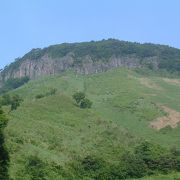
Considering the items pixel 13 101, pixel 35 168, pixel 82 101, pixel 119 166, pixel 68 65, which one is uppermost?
pixel 68 65

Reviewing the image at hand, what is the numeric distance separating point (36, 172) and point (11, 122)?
57.6 feet

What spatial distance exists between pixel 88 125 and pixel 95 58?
296 feet

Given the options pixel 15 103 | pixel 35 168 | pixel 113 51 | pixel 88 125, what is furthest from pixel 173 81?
pixel 35 168

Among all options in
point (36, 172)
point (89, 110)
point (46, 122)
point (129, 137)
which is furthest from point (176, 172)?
point (89, 110)

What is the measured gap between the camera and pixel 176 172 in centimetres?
5997

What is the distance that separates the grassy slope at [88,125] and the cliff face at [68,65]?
41.7 metres

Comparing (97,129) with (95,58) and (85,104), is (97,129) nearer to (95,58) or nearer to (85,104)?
(85,104)

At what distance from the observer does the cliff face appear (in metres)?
161

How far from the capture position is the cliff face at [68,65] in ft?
527

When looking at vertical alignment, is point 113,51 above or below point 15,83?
above

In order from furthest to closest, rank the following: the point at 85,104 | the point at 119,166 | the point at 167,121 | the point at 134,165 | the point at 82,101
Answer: the point at 82,101
the point at 85,104
the point at 167,121
the point at 134,165
the point at 119,166

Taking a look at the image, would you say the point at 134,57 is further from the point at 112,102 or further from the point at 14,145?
the point at 14,145

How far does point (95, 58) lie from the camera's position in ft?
545

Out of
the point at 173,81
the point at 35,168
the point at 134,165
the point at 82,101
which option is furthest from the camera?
the point at 173,81
